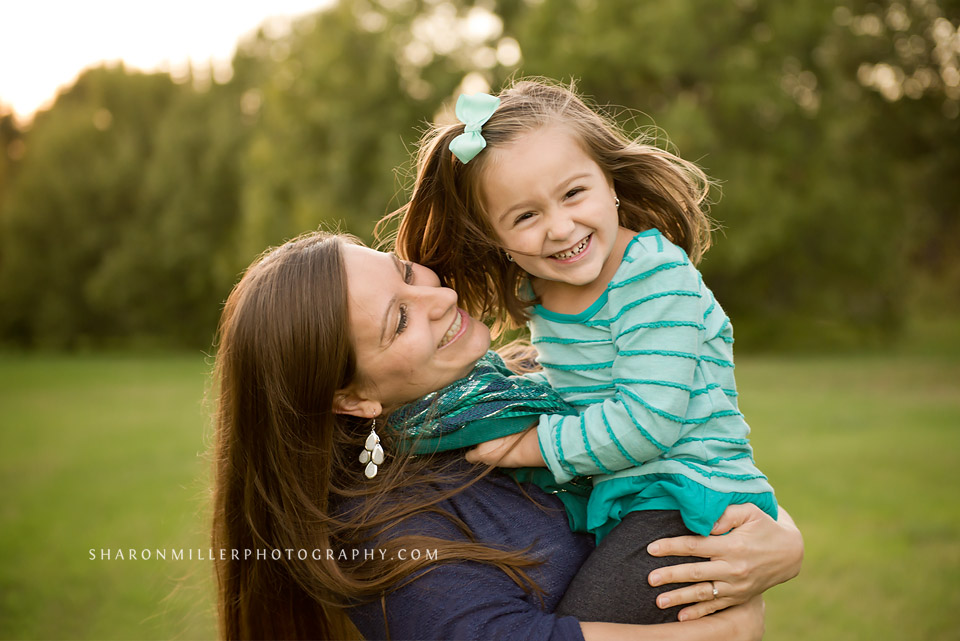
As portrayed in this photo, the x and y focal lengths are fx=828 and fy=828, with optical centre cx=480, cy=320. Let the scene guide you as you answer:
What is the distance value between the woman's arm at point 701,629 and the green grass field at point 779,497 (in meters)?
1.35

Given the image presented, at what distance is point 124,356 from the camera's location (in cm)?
2933

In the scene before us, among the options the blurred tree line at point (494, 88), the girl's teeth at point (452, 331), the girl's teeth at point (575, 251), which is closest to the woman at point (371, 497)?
the girl's teeth at point (452, 331)

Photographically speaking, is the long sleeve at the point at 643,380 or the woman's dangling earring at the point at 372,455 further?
the woman's dangling earring at the point at 372,455

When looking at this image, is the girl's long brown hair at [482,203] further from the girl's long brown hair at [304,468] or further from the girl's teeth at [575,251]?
the girl's long brown hair at [304,468]

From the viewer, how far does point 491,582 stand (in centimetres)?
204

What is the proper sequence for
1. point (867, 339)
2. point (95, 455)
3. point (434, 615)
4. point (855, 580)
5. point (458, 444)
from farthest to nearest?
point (867, 339) → point (95, 455) → point (855, 580) → point (458, 444) → point (434, 615)

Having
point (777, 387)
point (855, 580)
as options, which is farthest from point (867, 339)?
point (855, 580)

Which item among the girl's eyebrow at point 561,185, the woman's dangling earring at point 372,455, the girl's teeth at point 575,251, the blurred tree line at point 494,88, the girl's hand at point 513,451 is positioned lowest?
the girl's hand at point 513,451

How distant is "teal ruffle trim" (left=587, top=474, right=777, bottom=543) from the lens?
212cm

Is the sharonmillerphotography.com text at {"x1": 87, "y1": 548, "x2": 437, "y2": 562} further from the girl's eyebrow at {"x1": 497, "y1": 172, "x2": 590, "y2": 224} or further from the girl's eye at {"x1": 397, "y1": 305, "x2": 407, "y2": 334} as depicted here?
the girl's eyebrow at {"x1": 497, "y1": 172, "x2": 590, "y2": 224}

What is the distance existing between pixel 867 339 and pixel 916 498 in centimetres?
1721

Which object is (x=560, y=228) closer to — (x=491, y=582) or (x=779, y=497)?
(x=491, y=582)

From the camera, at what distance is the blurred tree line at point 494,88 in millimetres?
21109

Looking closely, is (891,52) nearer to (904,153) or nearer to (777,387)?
(904,153)
